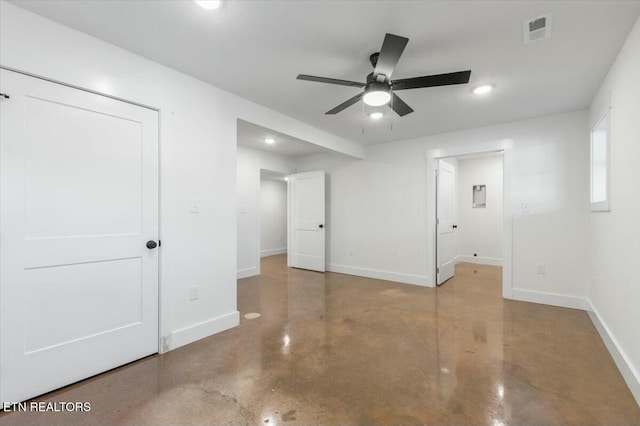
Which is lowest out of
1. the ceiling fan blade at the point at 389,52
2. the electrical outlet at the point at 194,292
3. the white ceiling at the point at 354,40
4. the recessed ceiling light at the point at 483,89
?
the electrical outlet at the point at 194,292

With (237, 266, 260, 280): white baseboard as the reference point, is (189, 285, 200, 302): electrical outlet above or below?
above

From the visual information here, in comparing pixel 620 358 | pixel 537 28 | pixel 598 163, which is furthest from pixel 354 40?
pixel 598 163

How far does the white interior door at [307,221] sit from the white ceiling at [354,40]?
2823mm

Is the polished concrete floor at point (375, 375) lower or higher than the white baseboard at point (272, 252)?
lower

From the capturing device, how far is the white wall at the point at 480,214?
653 cm

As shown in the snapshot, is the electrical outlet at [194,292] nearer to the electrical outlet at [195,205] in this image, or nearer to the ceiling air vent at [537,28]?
the electrical outlet at [195,205]

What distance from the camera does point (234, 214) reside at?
3.07 meters

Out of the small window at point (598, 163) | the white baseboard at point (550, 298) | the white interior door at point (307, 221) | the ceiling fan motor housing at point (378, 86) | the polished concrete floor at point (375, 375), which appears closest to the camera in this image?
the polished concrete floor at point (375, 375)

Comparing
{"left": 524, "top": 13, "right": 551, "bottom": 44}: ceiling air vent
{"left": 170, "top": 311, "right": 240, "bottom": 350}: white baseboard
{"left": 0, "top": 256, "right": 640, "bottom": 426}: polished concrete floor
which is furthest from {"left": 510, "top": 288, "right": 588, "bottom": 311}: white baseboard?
{"left": 170, "top": 311, "right": 240, "bottom": 350}: white baseboard

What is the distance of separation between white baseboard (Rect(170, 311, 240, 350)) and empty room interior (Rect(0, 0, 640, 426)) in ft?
0.07

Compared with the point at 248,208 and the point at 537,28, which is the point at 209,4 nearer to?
the point at 537,28

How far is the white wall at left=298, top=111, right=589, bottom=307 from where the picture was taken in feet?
11.9

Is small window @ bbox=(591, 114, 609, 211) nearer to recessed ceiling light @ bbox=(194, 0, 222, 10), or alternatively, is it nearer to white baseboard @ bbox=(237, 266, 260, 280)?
recessed ceiling light @ bbox=(194, 0, 222, 10)

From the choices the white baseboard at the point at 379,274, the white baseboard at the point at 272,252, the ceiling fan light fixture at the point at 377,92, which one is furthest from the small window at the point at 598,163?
the white baseboard at the point at 272,252
